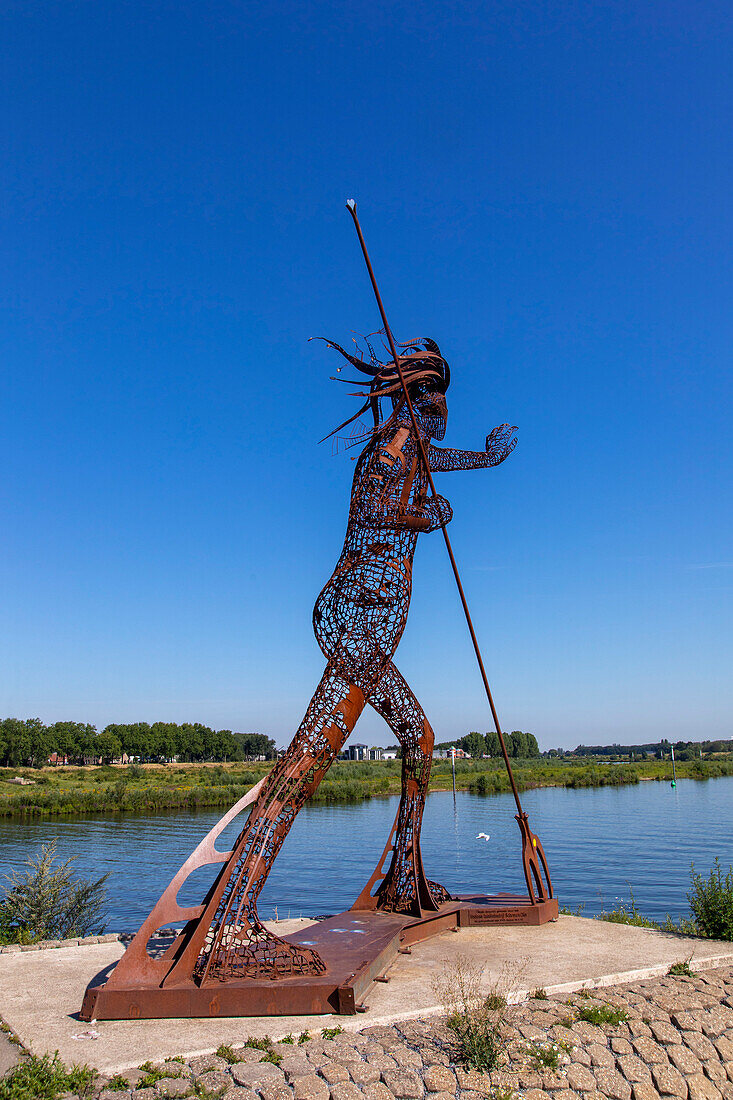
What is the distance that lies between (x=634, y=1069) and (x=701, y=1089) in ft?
2.27

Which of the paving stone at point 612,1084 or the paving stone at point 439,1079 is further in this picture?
the paving stone at point 612,1084

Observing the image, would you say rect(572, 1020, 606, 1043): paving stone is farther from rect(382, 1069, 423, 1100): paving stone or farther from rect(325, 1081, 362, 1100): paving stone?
rect(325, 1081, 362, 1100): paving stone

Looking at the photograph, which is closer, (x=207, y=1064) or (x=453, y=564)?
(x=207, y=1064)

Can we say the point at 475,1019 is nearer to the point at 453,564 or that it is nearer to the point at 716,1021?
the point at 716,1021

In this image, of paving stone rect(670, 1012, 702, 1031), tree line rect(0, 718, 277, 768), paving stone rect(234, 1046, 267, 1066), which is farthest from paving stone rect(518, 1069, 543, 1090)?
tree line rect(0, 718, 277, 768)

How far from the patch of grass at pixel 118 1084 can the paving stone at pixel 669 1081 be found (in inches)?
178

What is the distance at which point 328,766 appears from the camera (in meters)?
8.79

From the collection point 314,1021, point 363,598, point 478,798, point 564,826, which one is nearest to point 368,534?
point 363,598

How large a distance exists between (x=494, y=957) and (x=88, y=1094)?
5.26 metres

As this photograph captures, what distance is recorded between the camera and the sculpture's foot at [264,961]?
292 inches

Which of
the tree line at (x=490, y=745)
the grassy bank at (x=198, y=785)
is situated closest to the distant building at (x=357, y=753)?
the tree line at (x=490, y=745)

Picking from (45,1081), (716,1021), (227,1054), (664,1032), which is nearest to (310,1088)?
(227,1054)

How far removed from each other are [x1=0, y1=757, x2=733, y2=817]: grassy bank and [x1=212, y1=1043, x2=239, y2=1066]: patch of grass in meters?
32.8

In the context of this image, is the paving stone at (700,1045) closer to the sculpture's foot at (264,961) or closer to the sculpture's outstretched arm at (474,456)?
the sculpture's foot at (264,961)
